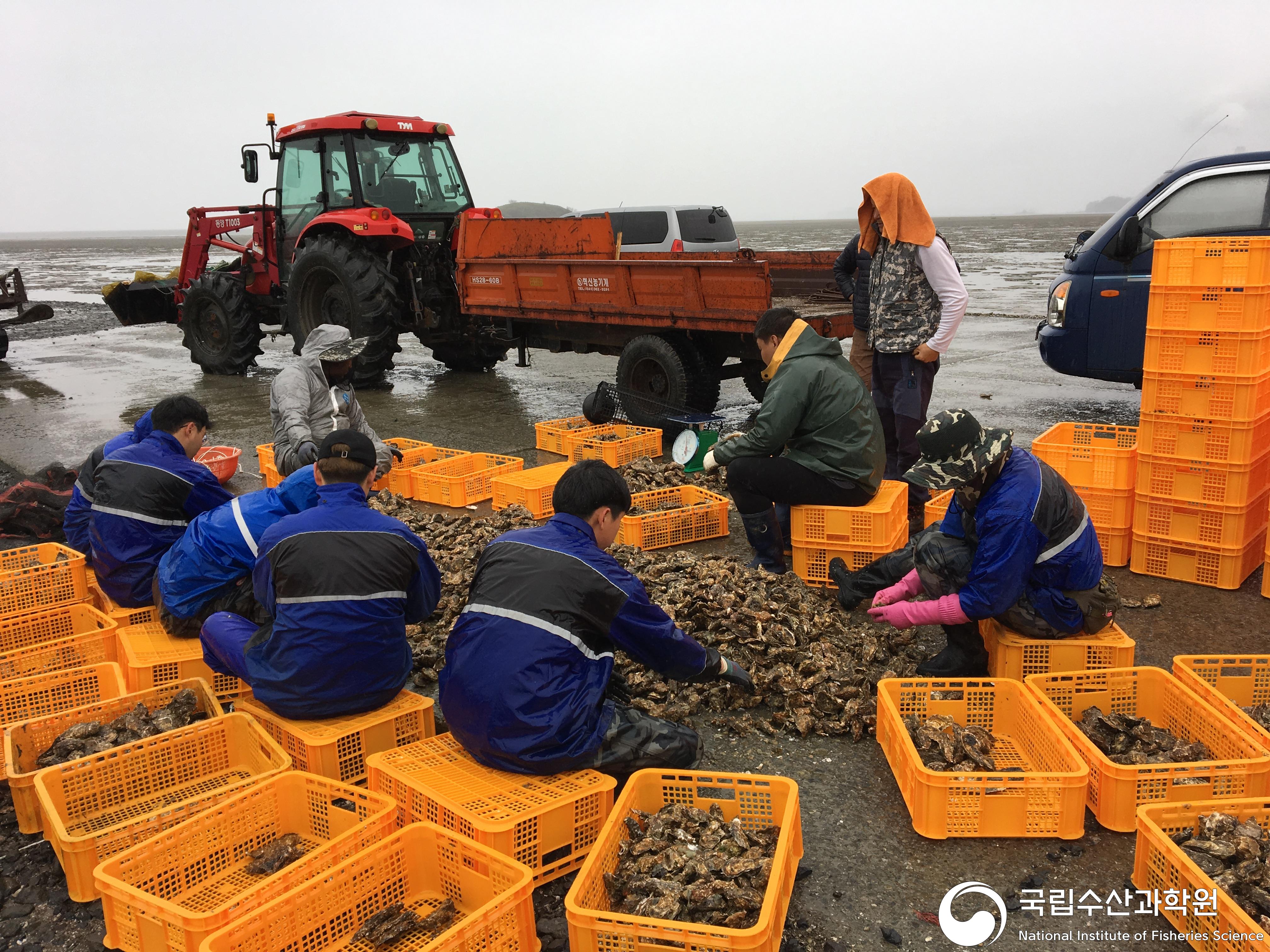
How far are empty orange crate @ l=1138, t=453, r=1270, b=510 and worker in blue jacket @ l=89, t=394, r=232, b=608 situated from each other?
4.73 meters

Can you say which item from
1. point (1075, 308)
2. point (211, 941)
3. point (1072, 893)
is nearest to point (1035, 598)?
point (1072, 893)

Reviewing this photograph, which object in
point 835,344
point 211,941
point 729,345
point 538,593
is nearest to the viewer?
point 211,941

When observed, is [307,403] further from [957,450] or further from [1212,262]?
[1212,262]

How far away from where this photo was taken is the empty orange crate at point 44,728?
131 inches

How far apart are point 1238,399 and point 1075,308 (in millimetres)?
3781

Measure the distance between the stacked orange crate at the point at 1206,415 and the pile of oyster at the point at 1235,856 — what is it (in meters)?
2.66

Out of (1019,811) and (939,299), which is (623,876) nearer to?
(1019,811)

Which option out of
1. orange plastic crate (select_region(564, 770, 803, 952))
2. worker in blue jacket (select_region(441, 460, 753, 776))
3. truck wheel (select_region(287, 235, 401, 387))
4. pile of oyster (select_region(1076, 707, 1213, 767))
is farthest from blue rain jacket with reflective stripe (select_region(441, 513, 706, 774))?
truck wheel (select_region(287, 235, 401, 387))

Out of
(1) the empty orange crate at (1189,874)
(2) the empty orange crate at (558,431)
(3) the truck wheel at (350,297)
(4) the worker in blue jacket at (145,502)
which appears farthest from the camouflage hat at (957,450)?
(3) the truck wheel at (350,297)

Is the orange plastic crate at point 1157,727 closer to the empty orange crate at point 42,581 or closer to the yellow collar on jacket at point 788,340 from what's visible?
the yellow collar on jacket at point 788,340

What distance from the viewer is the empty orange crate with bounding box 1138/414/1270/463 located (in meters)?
4.90

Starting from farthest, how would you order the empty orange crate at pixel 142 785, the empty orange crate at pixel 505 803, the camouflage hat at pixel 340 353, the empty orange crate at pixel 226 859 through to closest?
the camouflage hat at pixel 340 353 < the empty orange crate at pixel 142 785 < the empty orange crate at pixel 505 803 < the empty orange crate at pixel 226 859

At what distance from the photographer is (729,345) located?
8227 millimetres

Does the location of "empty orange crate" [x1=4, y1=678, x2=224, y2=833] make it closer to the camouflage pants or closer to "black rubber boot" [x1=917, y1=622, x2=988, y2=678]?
the camouflage pants
